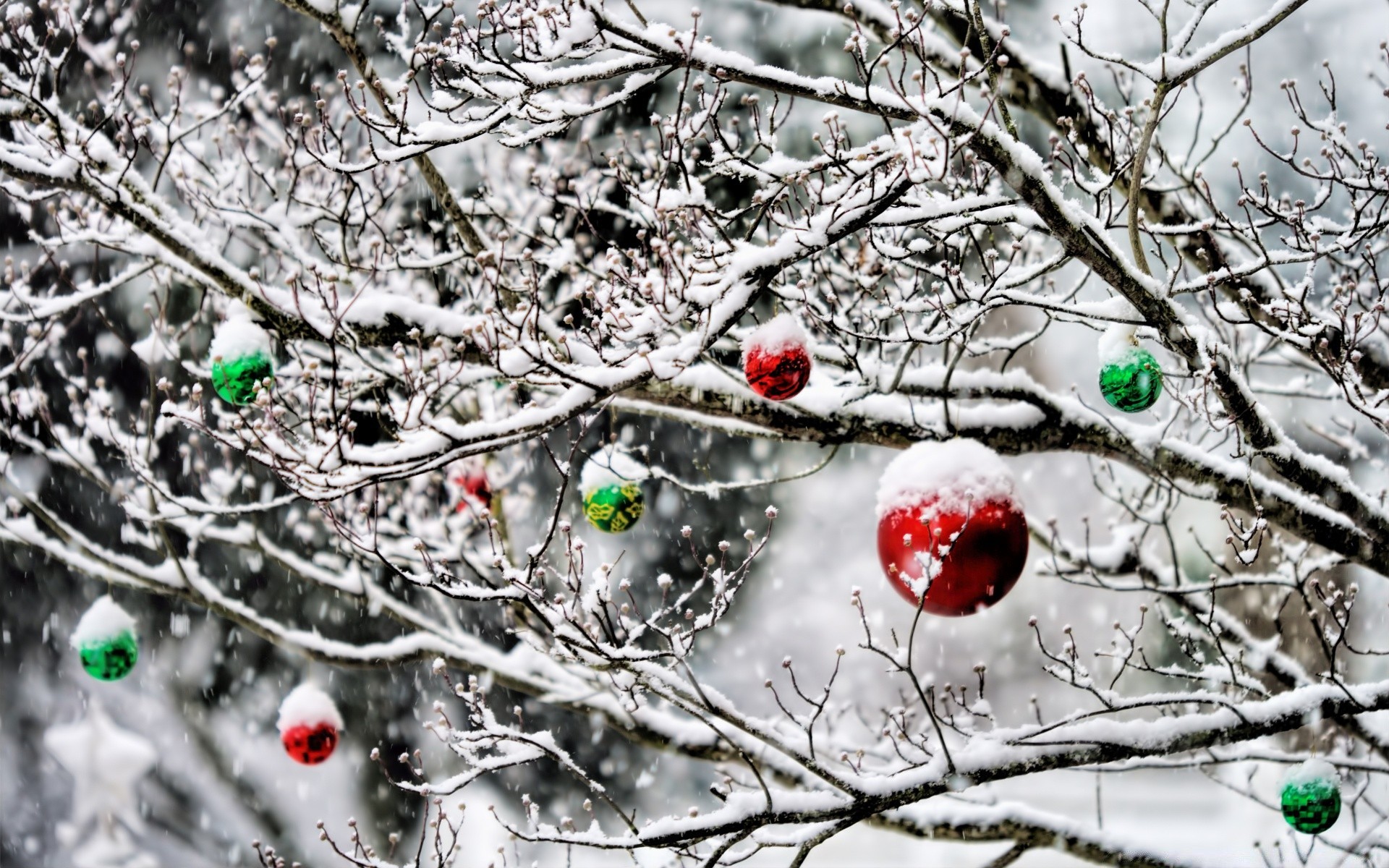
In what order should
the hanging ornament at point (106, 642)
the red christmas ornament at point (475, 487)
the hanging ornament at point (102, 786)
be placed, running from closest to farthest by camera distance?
the hanging ornament at point (106, 642)
the red christmas ornament at point (475, 487)
the hanging ornament at point (102, 786)

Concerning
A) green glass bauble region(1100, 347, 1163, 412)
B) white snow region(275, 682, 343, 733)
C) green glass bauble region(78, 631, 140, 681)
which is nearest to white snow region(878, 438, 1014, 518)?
green glass bauble region(1100, 347, 1163, 412)

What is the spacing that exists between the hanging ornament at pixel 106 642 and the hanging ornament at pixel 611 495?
2.07 m

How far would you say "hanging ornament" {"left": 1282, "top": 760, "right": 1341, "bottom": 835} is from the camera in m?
3.00

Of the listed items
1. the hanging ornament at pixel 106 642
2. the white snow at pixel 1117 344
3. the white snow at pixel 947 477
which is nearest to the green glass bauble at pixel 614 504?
the white snow at pixel 947 477

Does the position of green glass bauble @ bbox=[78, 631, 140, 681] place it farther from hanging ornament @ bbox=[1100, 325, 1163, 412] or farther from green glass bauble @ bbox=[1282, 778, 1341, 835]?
green glass bauble @ bbox=[1282, 778, 1341, 835]

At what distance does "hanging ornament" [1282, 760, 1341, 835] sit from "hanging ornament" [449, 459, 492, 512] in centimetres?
304

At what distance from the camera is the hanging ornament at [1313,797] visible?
3.00 metres

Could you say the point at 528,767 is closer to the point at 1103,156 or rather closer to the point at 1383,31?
the point at 1103,156

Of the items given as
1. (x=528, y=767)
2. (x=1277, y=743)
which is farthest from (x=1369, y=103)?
(x=528, y=767)

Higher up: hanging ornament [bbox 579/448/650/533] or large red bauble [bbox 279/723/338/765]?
hanging ornament [bbox 579/448/650/533]

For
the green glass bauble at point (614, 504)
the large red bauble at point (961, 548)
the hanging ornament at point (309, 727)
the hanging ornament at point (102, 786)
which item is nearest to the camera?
the large red bauble at point (961, 548)

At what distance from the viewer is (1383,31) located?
352 inches

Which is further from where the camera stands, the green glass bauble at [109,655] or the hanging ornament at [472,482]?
the hanging ornament at [472,482]

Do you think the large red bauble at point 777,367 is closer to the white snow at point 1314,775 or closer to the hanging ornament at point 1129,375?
the hanging ornament at point 1129,375
